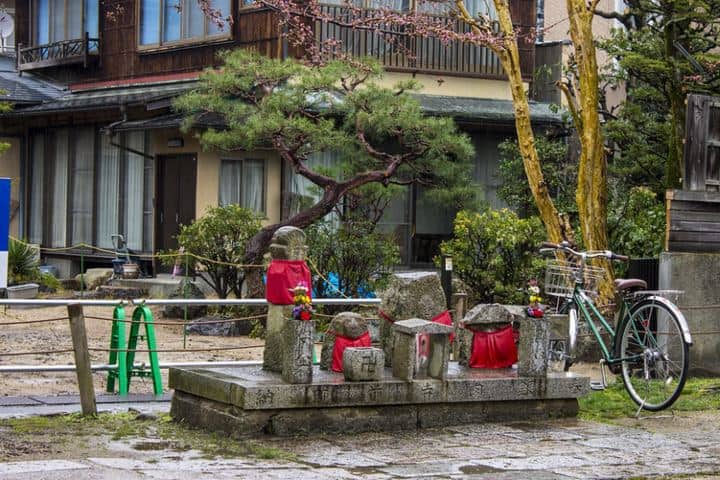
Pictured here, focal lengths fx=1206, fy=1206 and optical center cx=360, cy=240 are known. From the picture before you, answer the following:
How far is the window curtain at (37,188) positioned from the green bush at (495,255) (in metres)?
13.5

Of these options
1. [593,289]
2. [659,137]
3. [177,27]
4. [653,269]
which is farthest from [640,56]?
[177,27]

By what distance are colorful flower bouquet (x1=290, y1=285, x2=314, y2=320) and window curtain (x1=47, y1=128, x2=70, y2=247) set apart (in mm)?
18973

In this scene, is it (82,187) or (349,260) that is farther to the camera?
(82,187)

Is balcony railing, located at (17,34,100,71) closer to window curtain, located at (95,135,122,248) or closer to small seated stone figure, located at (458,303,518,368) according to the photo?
window curtain, located at (95,135,122,248)

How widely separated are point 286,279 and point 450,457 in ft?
6.72

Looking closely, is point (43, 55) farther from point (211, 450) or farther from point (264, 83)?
point (211, 450)

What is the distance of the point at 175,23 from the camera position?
2442 cm

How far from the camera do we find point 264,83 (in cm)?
1866

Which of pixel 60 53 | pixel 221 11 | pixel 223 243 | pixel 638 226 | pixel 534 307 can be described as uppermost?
pixel 221 11

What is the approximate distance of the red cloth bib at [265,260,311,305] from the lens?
934cm

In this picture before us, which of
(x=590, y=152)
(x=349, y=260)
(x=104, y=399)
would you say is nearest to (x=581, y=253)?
(x=590, y=152)

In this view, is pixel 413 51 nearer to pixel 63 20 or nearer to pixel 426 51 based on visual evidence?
pixel 426 51

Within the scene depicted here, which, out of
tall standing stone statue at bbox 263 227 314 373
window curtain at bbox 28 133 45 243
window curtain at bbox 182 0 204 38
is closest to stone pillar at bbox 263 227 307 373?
tall standing stone statue at bbox 263 227 314 373

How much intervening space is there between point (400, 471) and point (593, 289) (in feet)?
15.3
